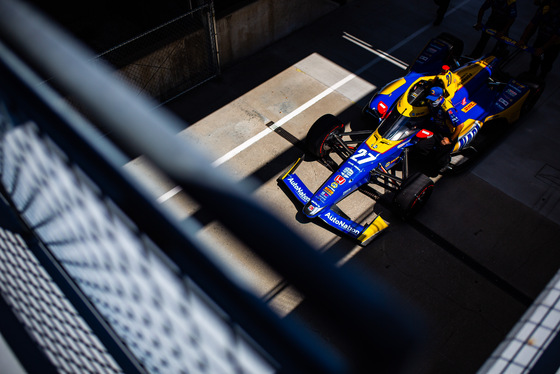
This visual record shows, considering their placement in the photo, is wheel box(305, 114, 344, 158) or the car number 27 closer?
the car number 27

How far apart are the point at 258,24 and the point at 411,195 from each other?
532 centimetres

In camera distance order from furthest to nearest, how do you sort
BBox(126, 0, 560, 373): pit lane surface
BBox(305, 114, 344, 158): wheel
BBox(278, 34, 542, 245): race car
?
BBox(305, 114, 344, 158): wheel
BBox(278, 34, 542, 245): race car
BBox(126, 0, 560, 373): pit lane surface

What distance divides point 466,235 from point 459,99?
2.11m

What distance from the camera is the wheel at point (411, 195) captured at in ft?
19.4

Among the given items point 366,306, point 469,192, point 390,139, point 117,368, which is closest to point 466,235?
point 469,192

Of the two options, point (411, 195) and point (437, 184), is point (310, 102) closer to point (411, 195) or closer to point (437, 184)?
point (437, 184)

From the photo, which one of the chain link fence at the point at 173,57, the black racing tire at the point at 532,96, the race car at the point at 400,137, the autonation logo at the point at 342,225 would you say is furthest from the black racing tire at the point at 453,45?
the chain link fence at the point at 173,57

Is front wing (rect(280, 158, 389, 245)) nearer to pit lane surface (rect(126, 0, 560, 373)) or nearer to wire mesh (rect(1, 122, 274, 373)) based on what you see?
pit lane surface (rect(126, 0, 560, 373))

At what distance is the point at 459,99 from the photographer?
669 cm

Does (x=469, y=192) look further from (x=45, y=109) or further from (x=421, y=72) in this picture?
(x=45, y=109)

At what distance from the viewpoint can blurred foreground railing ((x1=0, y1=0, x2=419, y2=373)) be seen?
740 millimetres

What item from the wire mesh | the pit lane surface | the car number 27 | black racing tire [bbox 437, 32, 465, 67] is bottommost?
the pit lane surface

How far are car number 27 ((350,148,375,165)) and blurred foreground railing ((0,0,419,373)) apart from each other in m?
5.12

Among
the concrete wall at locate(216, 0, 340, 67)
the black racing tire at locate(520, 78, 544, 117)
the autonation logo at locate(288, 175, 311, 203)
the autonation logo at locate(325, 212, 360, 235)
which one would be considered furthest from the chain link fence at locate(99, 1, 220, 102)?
the black racing tire at locate(520, 78, 544, 117)
